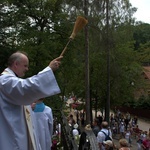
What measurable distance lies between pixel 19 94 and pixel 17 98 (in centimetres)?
7

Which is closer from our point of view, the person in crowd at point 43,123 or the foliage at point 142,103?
the person in crowd at point 43,123

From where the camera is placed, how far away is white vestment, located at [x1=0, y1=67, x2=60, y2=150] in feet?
9.47

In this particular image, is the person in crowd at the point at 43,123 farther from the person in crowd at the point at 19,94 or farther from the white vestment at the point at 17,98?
the white vestment at the point at 17,98

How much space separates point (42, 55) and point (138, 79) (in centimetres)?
1667

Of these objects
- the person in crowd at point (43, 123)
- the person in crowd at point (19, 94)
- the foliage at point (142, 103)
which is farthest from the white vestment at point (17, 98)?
the foliage at point (142, 103)

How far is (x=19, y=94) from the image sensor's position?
291cm

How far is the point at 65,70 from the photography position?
22.5 m

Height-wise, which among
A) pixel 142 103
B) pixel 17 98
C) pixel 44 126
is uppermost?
pixel 17 98

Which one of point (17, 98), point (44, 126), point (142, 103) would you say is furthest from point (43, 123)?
point (142, 103)

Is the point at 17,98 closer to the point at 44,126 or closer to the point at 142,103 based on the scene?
the point at 44,126

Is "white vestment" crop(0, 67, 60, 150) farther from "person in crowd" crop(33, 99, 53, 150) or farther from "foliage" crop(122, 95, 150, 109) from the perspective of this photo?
"foliage" crop(122, 95, 150, 109)

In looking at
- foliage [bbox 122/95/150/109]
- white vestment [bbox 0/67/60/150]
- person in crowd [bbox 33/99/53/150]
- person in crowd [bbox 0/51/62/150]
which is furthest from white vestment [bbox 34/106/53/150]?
A: foliage [bbox 122/95/150/109]

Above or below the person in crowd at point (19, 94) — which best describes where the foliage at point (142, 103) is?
below

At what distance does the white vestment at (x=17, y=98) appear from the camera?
2887 mm
